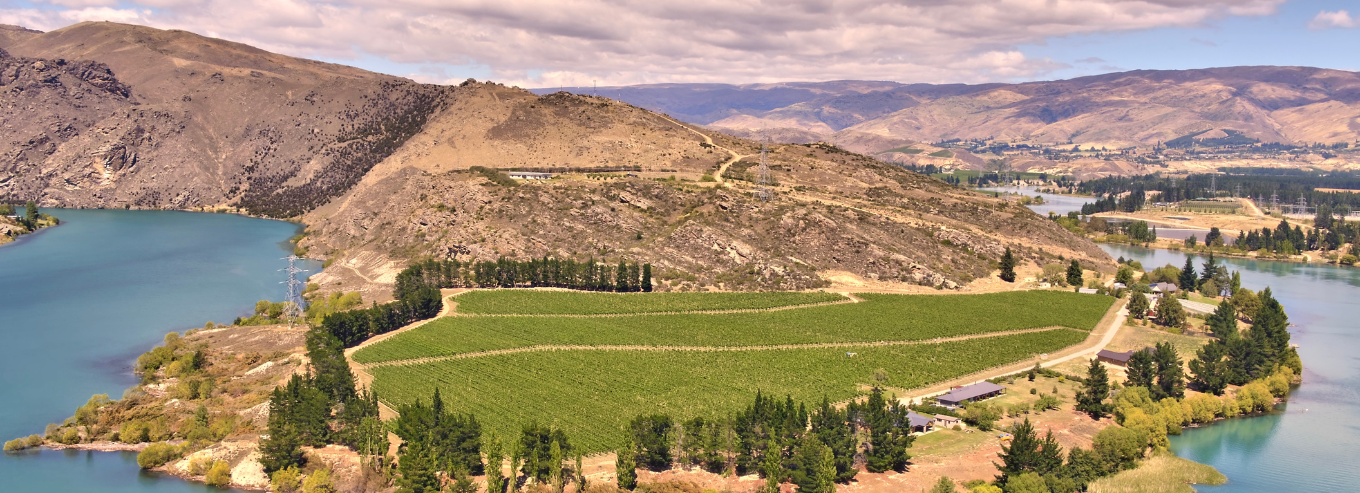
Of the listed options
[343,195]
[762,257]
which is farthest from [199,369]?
[343,195]

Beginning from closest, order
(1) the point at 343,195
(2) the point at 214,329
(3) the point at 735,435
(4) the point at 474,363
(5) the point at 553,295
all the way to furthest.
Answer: (3) the point at 735,435 → (4) the point at 474,363 → (2) the point at 214,329 → (5) the point at 553,295 → (1) the point at 343,195

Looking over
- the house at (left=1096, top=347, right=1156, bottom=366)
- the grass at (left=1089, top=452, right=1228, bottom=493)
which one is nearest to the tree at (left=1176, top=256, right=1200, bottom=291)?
the house at (left=1096, top=347, right=1156, bottom=366)

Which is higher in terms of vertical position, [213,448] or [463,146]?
[463,146]

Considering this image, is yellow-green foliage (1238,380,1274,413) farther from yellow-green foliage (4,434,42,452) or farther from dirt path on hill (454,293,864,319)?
yellow-green foliage (4,434,42,452)

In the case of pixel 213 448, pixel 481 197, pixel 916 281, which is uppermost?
pixel 481 197

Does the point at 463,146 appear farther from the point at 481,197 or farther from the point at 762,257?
the point at 762,257

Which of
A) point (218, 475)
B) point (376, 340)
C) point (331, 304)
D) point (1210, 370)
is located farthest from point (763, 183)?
point (218, 475)
